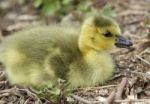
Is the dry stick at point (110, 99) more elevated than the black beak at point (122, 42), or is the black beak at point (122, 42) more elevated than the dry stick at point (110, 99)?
the black beak at point (122, 42)

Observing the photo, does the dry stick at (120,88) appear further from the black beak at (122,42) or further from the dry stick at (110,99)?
the black beak at (122,42)

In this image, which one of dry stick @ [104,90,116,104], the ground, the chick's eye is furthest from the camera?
the chick's eye

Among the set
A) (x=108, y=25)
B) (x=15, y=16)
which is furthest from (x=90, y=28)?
(x=15, y=16)

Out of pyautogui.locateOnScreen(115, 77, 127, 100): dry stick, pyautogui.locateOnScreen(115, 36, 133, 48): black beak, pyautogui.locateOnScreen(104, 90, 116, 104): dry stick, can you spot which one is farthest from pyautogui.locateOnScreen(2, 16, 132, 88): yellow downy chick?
pyautogui.locateOnScreen(104, 90, 116, 104): dry stick

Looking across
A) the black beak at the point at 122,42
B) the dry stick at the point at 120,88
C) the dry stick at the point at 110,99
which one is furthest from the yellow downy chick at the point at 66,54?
the dry stick at the point at 110,99

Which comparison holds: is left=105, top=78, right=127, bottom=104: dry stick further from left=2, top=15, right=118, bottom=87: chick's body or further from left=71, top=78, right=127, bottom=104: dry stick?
left=2, top=15, right=118, bottom=87: chick's body

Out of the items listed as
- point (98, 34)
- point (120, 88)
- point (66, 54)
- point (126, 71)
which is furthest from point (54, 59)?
point (126, 71)

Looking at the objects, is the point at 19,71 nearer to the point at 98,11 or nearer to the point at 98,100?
the point at 98,100

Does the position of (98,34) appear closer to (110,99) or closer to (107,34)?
(107,34)
